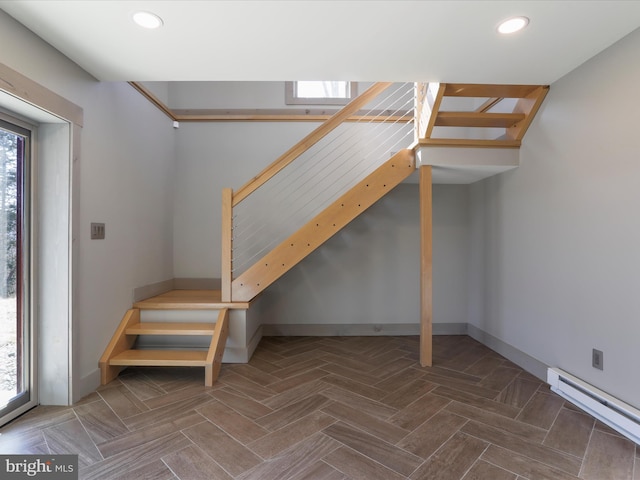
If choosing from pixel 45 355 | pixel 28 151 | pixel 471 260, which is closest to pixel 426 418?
pixel 471 260

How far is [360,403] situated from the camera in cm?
202

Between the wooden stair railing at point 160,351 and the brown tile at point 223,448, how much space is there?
22.3 inches

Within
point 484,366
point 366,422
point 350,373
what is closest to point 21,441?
point 366,422

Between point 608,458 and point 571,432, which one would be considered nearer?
point 608,458

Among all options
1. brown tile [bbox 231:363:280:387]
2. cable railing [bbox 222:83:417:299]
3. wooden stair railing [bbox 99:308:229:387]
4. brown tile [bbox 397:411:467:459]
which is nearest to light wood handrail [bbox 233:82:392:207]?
cable railing [bbox 222:83:417:299]

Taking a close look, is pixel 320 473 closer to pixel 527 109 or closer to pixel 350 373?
pixel 350 373

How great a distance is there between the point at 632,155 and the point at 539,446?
5.94 ft

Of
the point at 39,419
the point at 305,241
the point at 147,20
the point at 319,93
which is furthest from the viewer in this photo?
the point at 319,93

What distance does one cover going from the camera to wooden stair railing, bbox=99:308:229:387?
231 cm

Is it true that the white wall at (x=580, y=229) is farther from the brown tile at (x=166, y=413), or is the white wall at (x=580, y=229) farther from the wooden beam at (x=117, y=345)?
the wooden beam at (x=117, y=345)

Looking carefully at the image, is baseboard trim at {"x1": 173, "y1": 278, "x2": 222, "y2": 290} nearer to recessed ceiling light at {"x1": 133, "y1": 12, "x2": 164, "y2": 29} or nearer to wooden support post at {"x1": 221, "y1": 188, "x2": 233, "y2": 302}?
wooden support post at {"x1": 221, "y1": 188, "x2": 233, "y2": 302}

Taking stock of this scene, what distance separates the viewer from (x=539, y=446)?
1599 mm

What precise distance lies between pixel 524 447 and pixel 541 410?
1.69 feet

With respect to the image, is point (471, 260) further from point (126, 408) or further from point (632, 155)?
point (126, 408)
